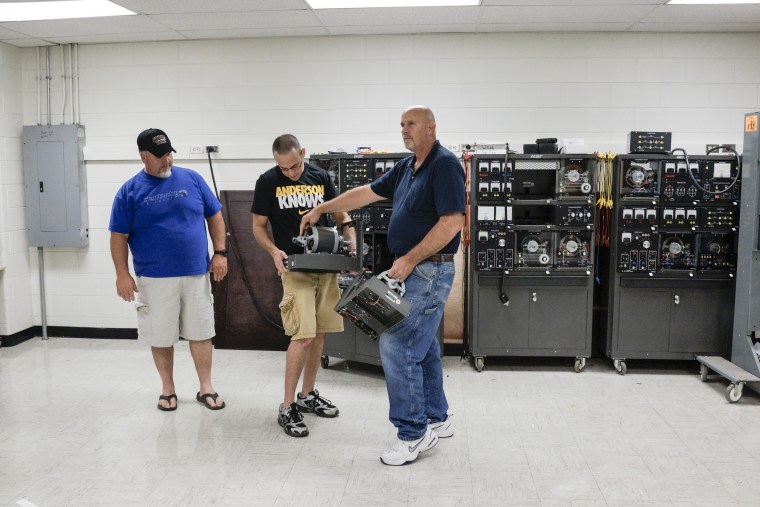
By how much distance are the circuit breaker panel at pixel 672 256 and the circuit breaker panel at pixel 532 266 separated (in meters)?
0.22

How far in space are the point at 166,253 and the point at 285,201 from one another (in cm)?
77

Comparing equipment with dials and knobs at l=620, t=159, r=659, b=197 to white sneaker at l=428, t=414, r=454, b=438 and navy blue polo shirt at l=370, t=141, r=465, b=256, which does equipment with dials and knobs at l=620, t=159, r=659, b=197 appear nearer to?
navy blue polo shirt at l=370, t=141, r=465, b=256

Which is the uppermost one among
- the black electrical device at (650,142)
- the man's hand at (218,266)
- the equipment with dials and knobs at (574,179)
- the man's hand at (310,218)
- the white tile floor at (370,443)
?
the black electrical device at (650,142)

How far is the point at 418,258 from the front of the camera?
280cm

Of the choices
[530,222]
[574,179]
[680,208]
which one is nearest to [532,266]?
[530,222]

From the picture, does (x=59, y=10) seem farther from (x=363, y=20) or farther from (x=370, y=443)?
(x=370, y=443)

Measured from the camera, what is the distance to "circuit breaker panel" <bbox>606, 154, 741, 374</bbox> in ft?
14.5

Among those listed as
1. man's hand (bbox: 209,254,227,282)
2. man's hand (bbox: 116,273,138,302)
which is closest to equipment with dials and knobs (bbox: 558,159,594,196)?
man's hand (bbox: 209,254,227,282)

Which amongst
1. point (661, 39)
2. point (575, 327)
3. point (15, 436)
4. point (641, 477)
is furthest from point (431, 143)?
point (661, 39)

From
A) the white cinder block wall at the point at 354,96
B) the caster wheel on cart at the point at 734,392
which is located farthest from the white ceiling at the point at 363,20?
the caster wheel on cart at the point at 734,392

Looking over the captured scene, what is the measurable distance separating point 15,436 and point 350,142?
3112mm

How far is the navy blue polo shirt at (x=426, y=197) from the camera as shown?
9.08 feet

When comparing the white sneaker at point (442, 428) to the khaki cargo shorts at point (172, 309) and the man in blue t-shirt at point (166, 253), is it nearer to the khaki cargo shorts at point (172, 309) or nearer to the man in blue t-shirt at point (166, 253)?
the man in blue t-shirt at point (166, 253)

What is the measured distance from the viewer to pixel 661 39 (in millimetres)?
4938
